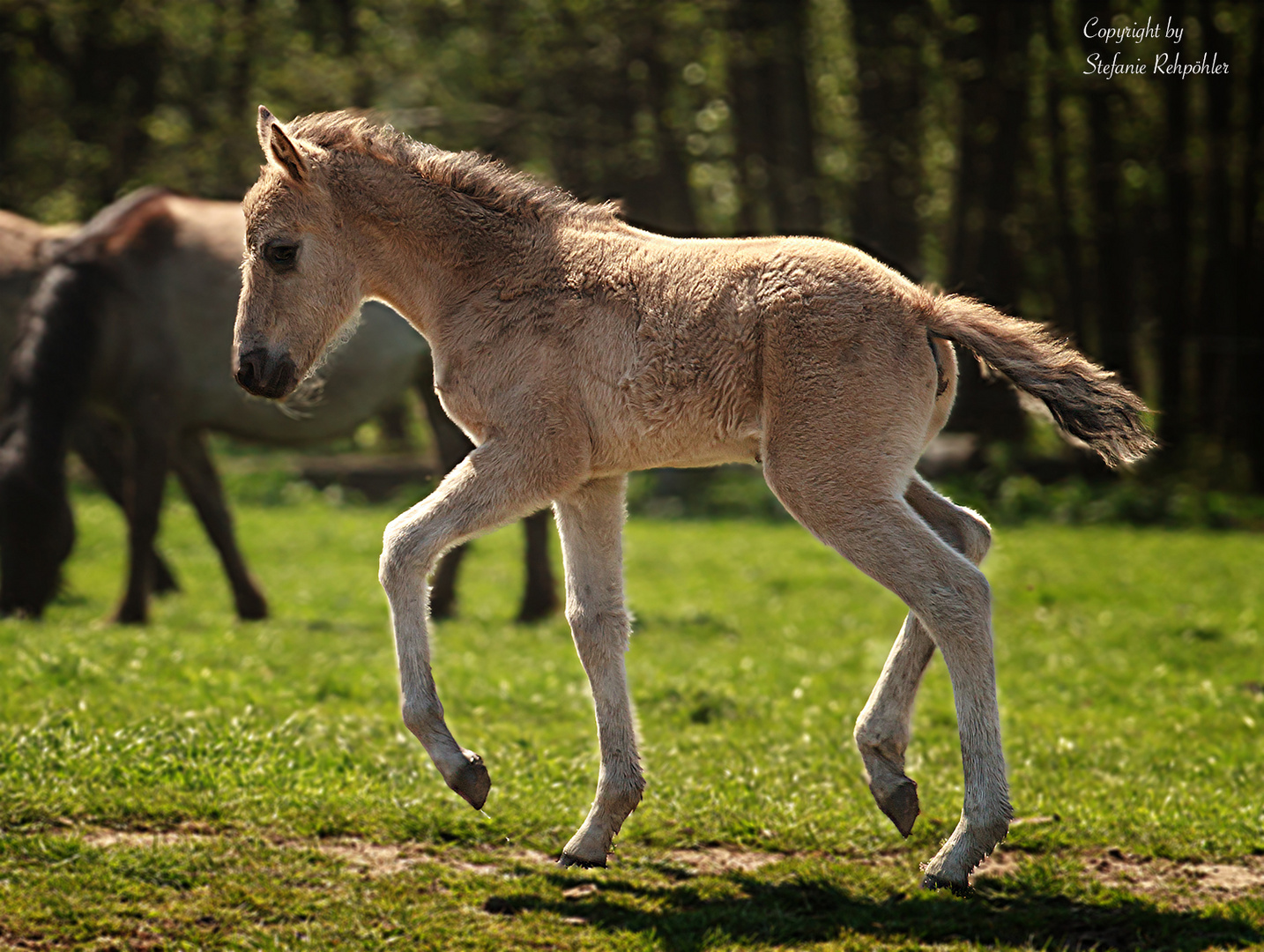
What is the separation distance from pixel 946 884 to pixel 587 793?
1770 millimetres

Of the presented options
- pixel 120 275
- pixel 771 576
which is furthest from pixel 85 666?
pixel 771 576

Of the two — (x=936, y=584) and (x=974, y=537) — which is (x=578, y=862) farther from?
(x=974, y=537)

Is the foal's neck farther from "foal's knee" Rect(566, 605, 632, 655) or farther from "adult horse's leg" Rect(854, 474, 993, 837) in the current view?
"adult horse's leg" Rect(854, 474, 993, 837)

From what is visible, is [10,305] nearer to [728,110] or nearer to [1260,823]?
[1260,823]

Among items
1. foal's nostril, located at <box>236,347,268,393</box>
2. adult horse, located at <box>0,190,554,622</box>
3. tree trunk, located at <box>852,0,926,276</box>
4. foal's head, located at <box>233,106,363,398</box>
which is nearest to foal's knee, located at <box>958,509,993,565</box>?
foal's head, located at <box>233,106,363,398</box>

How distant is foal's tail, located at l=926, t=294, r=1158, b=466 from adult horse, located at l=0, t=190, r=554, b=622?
6149 millimetres

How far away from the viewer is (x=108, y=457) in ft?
36.6

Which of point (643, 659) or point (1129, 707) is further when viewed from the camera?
point (643, 659)

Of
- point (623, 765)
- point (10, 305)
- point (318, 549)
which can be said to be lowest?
point (318, 549)

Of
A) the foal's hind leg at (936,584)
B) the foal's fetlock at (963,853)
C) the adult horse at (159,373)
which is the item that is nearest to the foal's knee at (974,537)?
the foal's hind leg at (936,584)

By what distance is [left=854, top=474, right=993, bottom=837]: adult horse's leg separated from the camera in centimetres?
427

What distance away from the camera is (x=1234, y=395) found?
57.6ft

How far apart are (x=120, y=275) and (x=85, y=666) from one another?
409cm

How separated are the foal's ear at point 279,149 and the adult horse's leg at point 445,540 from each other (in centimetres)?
116
